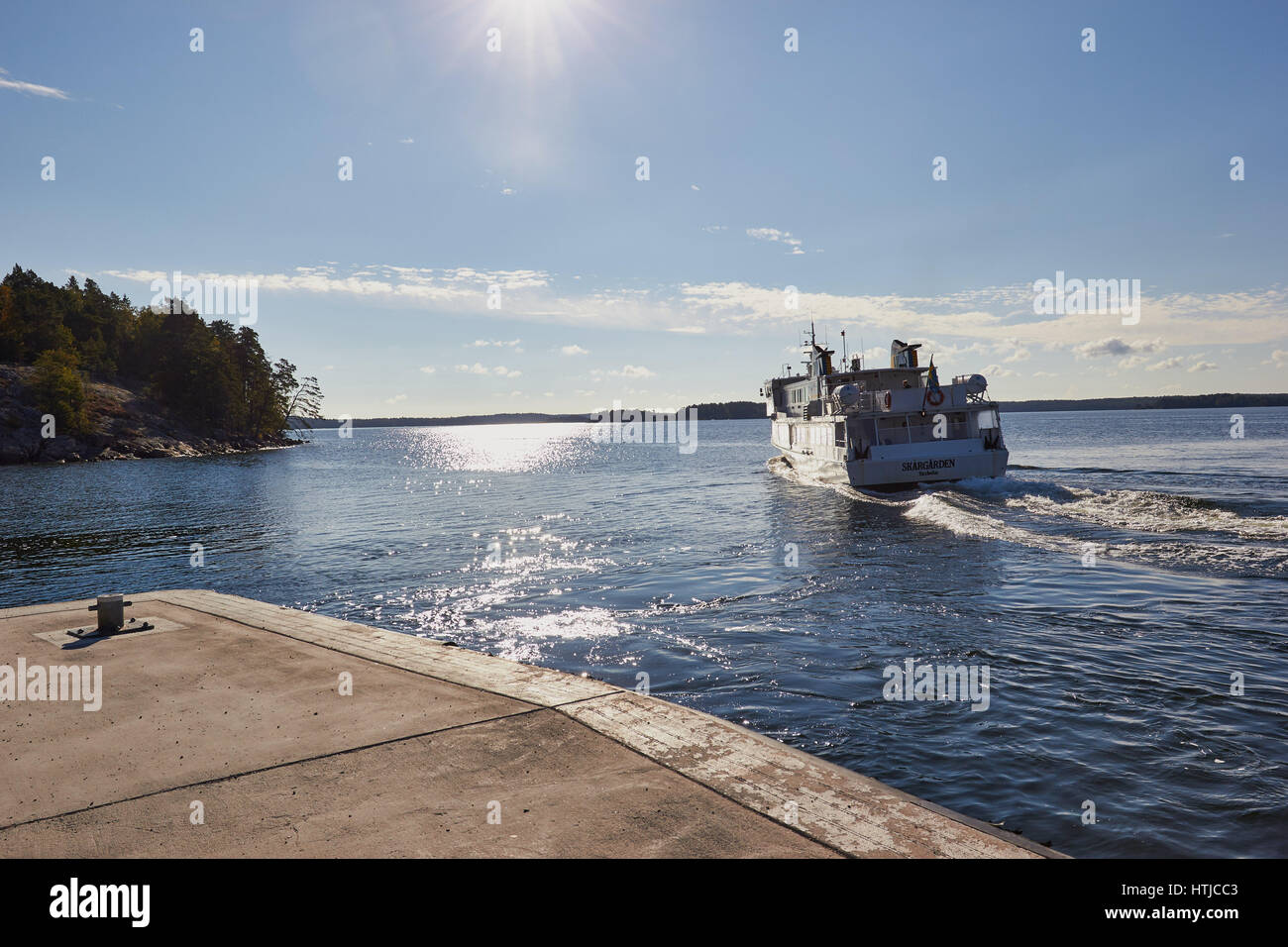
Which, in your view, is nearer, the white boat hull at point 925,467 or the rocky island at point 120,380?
the white boat hull at point 925,467

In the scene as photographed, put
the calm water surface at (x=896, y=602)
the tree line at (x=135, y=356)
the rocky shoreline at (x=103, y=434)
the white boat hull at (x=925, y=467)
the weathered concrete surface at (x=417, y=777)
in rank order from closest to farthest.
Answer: the weathered concrete surface at (x=417, y=777)
the calm water surface at (x=896, y=602)
the white boat hull at (x=925, y=467)
the rocky shoreline at (x=103, y=434)
the tree line at (x=135, y=356)

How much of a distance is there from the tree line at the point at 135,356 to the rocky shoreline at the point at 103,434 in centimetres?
204

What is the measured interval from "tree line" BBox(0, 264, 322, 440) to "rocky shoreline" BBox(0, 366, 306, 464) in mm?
2039

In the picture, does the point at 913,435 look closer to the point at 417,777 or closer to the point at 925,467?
the point at 925,467


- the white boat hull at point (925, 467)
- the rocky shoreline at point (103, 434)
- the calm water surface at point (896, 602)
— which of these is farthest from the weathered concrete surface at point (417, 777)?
the rocky shoreline at point (103, 434)

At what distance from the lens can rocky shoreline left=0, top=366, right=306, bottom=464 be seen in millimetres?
77375

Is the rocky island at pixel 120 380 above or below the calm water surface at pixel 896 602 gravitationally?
above

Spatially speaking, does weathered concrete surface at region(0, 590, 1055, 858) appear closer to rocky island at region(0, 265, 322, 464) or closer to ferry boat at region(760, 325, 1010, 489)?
ferry boat at region(760, 325, 1010, 489)

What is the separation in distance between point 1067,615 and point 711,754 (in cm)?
1129

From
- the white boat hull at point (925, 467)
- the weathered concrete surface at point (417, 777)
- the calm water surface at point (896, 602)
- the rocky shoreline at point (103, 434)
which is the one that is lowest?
the calm water surface at point (896, 602)

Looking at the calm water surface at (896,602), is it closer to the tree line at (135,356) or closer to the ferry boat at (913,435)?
the ferry boat at (913,435)

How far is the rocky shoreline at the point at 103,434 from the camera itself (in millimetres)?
77375
